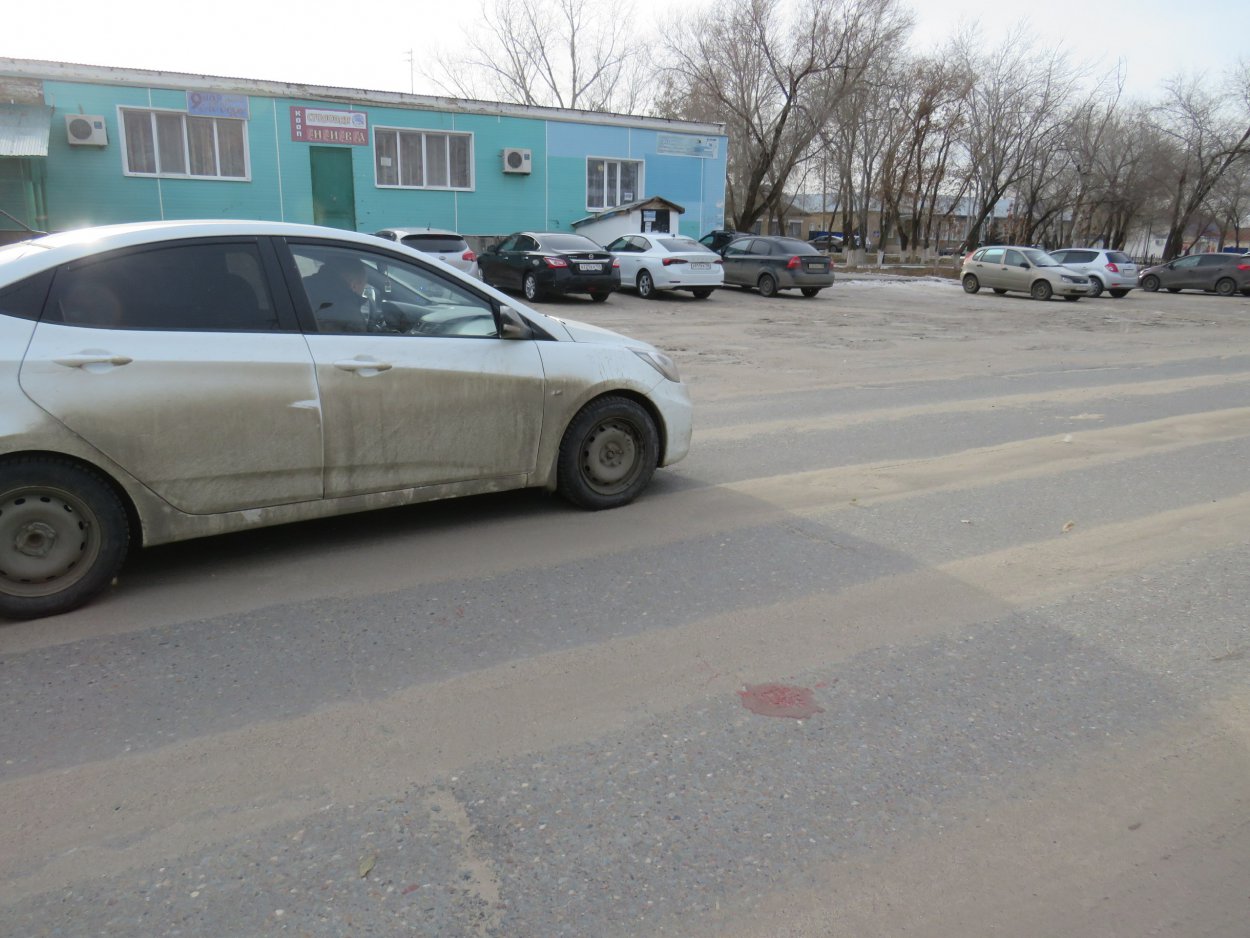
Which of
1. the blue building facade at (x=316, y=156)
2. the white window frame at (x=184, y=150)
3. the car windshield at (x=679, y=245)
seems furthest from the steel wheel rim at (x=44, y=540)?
the white window frame at (x=184, y=150)

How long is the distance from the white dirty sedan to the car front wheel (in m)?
15.8

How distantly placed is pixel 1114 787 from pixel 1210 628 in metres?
1.59

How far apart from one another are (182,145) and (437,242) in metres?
A: 8.59

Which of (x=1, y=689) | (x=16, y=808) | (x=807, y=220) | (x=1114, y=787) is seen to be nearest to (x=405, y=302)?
(x=1, y=689)

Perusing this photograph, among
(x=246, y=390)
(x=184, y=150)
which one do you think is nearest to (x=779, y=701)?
(x=246, y=390)

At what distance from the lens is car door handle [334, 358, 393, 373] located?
4562mm

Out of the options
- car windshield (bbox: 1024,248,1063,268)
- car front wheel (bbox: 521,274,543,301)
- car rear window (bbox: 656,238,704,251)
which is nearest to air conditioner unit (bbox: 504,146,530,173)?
car rear window (bbox: 656,238,704,251)

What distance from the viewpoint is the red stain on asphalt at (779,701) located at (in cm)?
334

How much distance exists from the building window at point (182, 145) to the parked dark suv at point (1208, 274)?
1193 inches

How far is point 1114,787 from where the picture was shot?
2.95 metres

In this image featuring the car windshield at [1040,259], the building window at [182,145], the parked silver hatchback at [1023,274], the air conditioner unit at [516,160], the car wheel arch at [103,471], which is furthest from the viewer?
the air conditioner unit at [516,160]

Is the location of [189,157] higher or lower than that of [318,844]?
higher

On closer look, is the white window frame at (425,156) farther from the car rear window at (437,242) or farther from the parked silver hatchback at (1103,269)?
the parked silver hatchback at (1103,269)

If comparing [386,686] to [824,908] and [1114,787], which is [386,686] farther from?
[1114,787]
